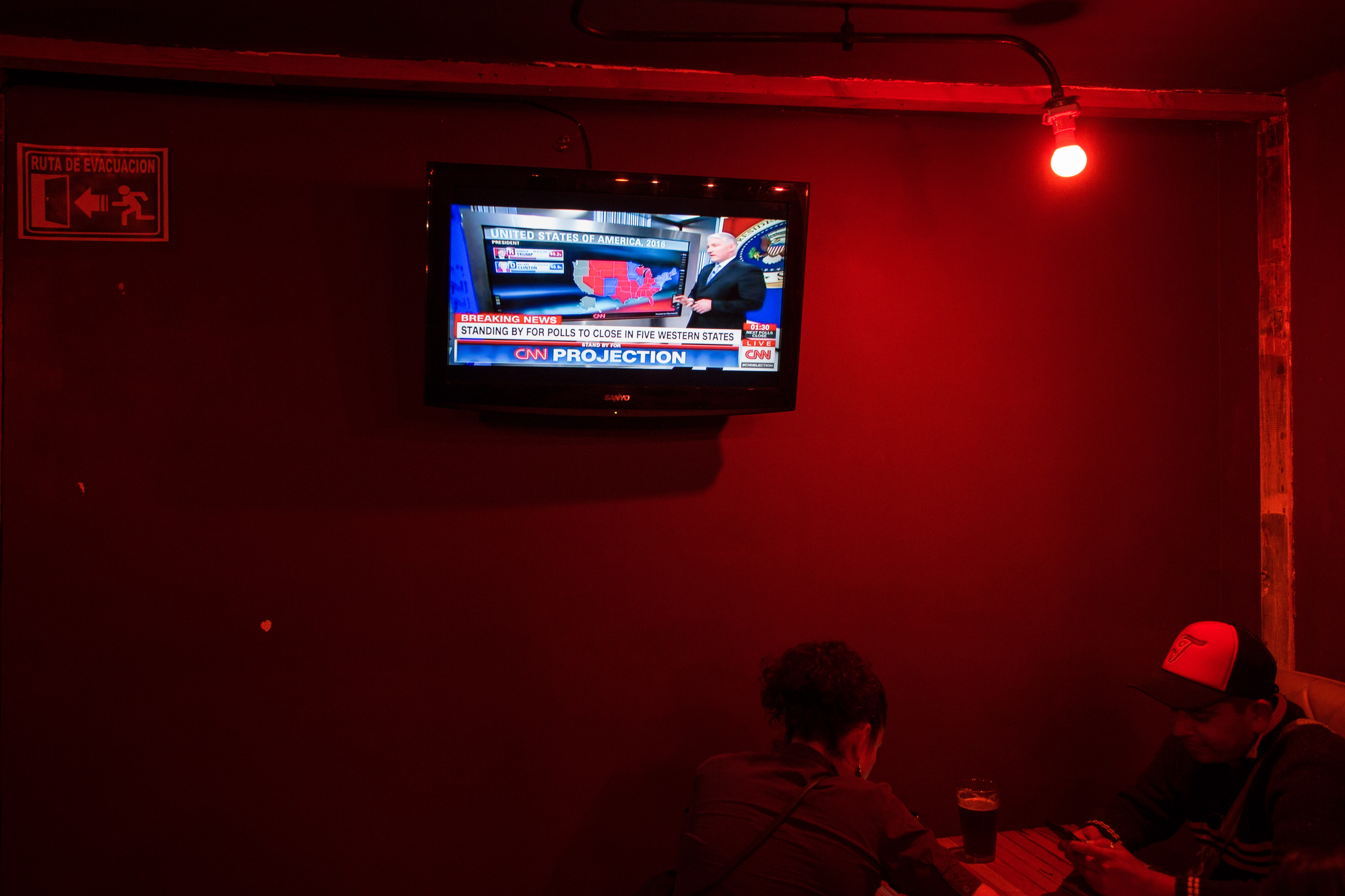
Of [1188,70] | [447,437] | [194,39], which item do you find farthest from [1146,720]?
[194,39]

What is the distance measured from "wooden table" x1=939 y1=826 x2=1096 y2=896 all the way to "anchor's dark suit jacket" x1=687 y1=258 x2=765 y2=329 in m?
1.47

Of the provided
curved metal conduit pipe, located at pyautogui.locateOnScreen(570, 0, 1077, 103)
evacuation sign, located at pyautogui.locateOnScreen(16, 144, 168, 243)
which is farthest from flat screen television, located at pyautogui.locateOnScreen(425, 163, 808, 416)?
evacuation sign, located at pyautogui.locateOnScreen(16, 144, 168, 243)

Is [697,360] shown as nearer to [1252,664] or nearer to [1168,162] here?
[1252,664]

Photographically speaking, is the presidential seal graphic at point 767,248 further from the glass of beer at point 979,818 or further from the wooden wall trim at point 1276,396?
the wooden wall trim at point 1276,396

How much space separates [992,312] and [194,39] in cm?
254

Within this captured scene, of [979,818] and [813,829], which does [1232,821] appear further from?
[813,829]

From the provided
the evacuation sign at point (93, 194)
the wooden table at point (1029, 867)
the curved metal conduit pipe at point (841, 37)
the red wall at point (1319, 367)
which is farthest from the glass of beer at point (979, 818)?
the evacuation sign at point (93, 194)

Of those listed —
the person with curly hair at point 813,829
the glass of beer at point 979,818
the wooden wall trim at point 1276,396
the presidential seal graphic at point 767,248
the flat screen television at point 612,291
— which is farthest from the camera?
the wooden wall trim at point 1276,396

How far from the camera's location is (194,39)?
2291 mm

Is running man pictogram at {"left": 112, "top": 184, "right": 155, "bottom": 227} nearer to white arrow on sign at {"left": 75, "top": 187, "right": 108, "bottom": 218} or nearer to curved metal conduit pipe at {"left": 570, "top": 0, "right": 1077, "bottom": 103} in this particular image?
white arrow on sign at {"left": 75, "top": 187, "right": 108, "bottom": 218}

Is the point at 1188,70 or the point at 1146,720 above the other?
the point at 1188,70

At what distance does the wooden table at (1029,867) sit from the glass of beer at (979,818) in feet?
0.10

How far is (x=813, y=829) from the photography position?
5.29 feet

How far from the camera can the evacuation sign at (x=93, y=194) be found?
7.70 ft
